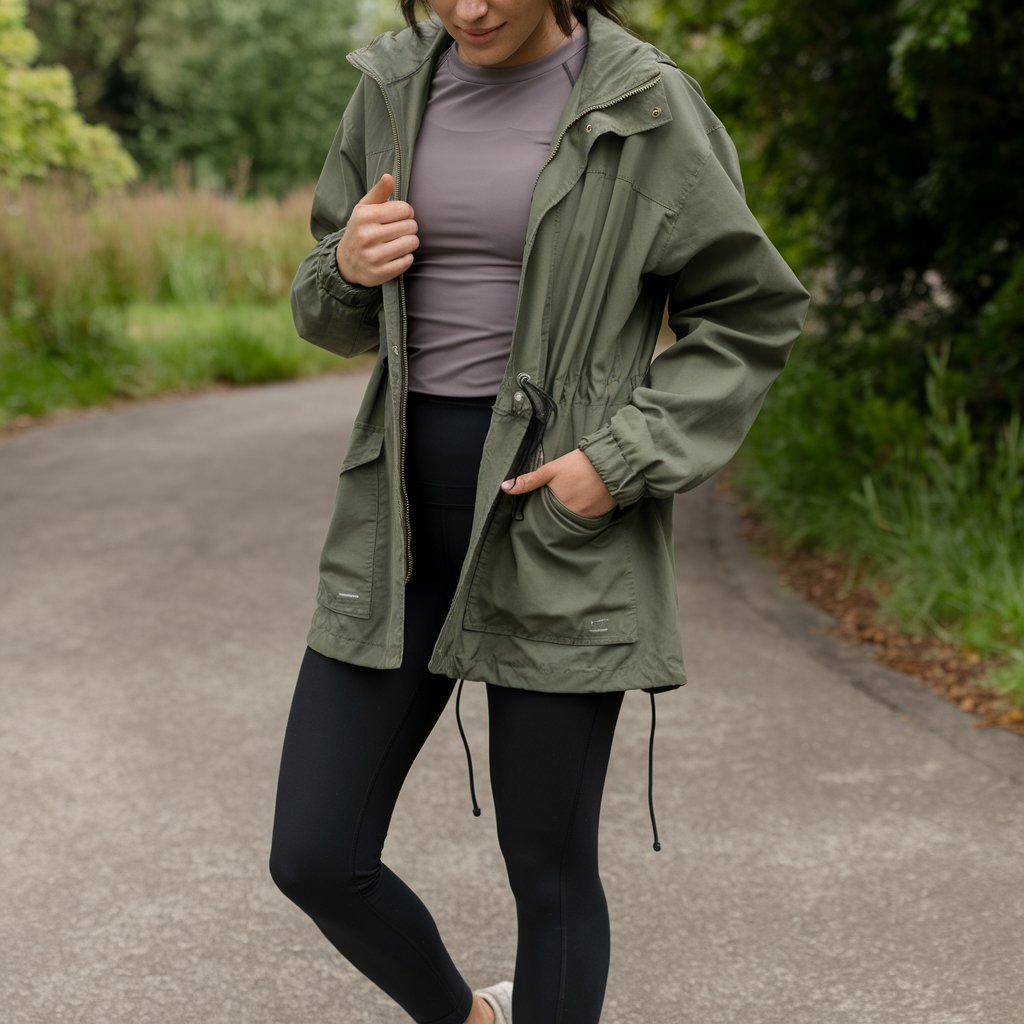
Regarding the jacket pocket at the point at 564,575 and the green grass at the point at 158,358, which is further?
the green grass at the point at 158,358

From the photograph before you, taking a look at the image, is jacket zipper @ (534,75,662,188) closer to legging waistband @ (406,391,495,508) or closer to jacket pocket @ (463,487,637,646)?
legging waistband @ (406,391,495,508)

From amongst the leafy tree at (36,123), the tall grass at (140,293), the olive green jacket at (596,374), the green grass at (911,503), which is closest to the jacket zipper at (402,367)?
the olive green jacket at (596,374)

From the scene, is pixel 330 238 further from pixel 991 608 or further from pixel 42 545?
pixel 42 545

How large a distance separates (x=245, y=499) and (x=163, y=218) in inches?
332

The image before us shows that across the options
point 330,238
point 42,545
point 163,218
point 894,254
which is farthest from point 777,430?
point 163,218

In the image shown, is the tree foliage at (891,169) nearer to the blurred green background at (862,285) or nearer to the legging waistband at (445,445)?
the blurred green background at (862,285)

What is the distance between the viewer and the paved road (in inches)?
131

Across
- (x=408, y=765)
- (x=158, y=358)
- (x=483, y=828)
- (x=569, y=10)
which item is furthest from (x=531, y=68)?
(x=158, y=358)

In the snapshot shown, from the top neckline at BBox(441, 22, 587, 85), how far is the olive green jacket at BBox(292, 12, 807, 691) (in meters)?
0.03

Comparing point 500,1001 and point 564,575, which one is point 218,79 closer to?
point 500,1001

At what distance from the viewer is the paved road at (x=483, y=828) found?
3316 mm

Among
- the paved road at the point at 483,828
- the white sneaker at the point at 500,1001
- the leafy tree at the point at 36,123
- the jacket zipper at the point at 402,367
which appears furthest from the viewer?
the leafy tree at the point at 36,123

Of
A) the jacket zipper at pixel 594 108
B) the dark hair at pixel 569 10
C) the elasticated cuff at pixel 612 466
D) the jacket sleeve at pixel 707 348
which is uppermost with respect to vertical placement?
the dark hair at pixel 569 10

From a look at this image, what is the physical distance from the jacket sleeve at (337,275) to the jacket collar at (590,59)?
66 millimetres
